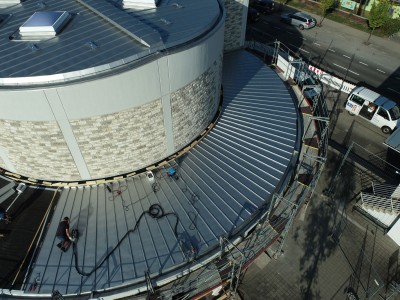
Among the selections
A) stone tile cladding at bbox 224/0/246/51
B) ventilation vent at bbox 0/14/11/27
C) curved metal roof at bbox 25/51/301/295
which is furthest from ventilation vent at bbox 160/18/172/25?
stone tile cladding at bbox 224/0/246/51

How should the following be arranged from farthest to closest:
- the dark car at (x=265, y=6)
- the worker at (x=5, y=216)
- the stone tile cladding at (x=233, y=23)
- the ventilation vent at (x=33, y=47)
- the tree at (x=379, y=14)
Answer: the dark car at (x=265, y=6) → the tree at (x=379, y=14) → the stone tile cladding at (x=233, y=23) → the worker at (x=5, y=216) → the ventilation vent at (x=33, y=47)

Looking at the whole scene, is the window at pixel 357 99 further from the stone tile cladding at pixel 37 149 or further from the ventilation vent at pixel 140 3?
the stone tile cladding at pixel 37 149

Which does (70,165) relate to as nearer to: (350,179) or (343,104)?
(350,179)

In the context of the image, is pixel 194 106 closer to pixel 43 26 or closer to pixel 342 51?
pixel 43 26

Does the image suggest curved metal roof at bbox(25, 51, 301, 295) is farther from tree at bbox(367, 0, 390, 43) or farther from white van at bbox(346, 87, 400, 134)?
tree at bbox(367, 0, 390, 43)

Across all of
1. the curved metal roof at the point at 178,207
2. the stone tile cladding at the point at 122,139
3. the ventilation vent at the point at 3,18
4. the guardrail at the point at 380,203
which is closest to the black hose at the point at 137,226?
the curved metal roof at the point at 178,207

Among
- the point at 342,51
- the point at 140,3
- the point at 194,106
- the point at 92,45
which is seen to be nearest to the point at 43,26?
the point at 92,45

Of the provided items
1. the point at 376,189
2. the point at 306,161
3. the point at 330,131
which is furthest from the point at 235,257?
the point at 330,131
